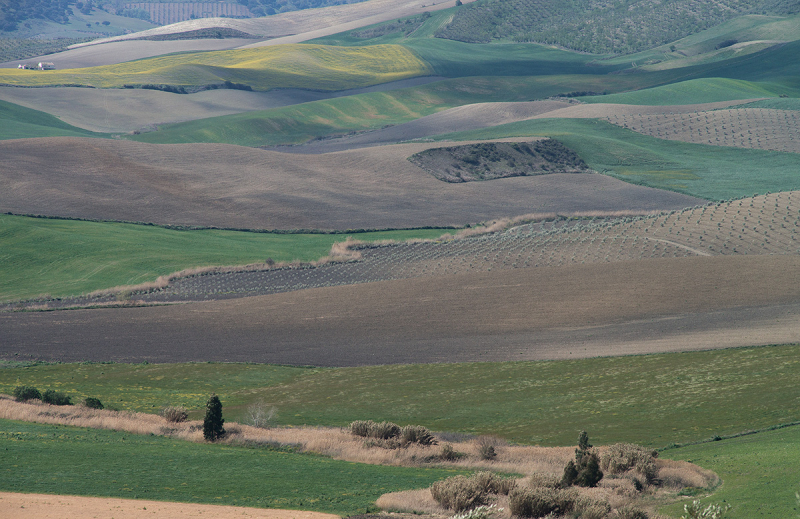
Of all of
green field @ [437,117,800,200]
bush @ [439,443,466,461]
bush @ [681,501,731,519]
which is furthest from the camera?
green field @ [437,117,800,200]

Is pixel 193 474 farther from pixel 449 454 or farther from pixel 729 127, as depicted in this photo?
pixel 729 127

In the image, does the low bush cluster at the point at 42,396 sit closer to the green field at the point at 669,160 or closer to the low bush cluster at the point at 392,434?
the low bush cluster at the point at 392,434

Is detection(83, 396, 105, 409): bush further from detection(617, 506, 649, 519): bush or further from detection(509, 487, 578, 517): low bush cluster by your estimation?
detection(617, 506, 649, 519): bush

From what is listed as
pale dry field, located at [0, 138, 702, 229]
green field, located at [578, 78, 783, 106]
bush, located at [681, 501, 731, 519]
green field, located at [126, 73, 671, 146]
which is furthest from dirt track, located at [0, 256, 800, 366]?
green field, located at [578, 78, 783, 106]

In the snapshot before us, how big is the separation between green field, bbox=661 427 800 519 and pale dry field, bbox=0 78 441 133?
142 metres

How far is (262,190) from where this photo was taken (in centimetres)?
9662

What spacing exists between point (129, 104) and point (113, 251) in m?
104

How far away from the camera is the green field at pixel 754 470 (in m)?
18.2

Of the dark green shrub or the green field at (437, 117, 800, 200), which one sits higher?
the green field at (437, 117, 800, 200)

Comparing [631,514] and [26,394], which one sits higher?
[631,514]

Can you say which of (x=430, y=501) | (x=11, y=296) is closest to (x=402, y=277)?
(x=11, y=296)

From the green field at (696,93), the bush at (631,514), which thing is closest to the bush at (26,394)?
the bush at (631,514)

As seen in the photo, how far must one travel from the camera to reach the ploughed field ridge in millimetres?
62812

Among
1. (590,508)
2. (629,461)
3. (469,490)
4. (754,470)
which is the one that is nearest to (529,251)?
(629,461)
